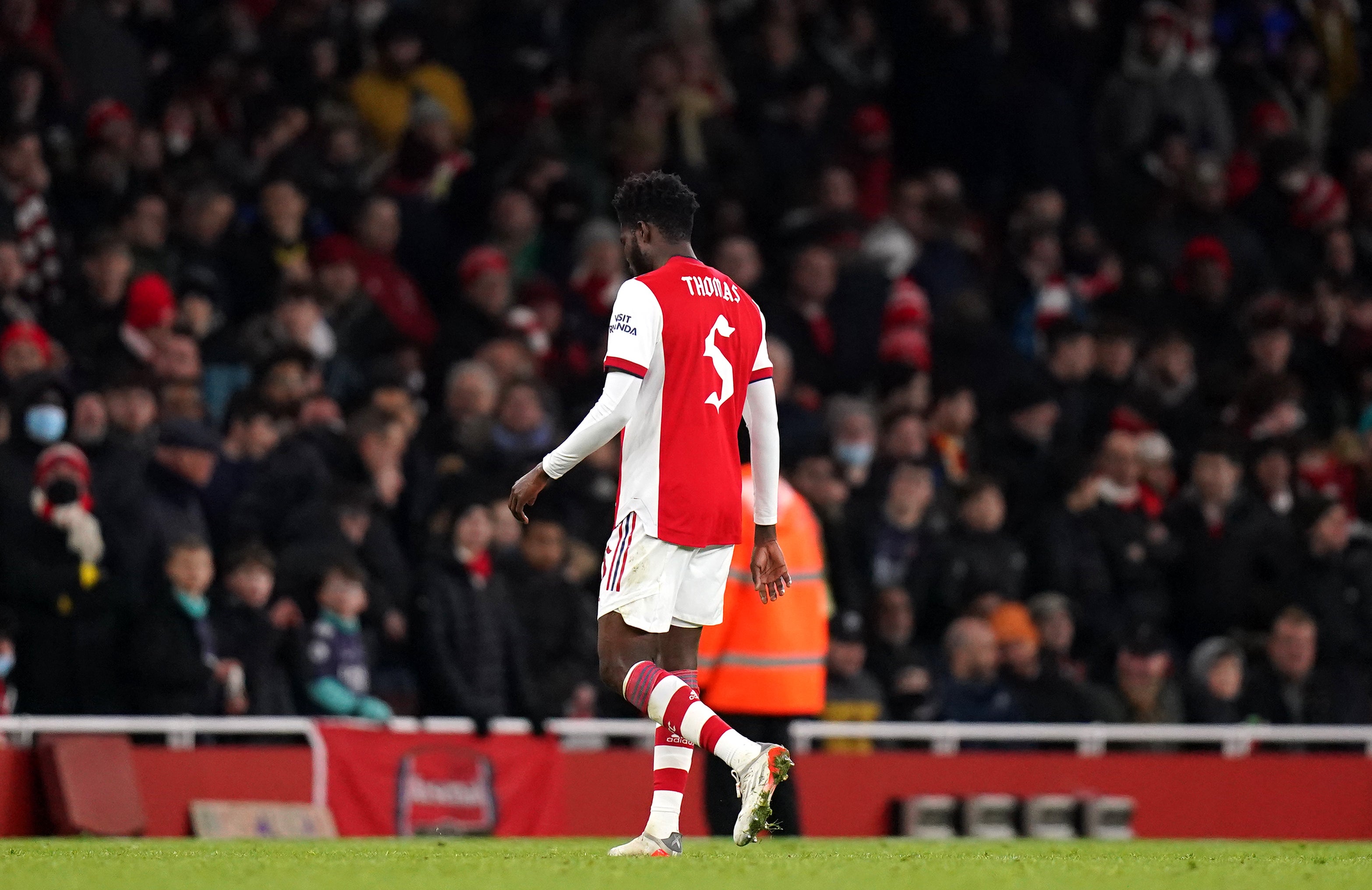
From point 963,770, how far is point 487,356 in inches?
161

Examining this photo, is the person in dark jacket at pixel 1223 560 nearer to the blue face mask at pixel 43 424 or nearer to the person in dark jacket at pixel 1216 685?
the person in dark jacket at pixel 1216 685

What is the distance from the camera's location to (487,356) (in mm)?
15547

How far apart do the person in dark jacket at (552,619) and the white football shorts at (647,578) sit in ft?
17.0

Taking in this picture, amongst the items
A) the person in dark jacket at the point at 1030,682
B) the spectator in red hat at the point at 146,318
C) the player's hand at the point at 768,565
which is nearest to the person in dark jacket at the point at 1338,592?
the person in dark jacket at the point at 1030,682

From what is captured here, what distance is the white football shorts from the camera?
27.7ft

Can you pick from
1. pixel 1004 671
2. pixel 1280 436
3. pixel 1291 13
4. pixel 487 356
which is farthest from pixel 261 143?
pixel 1291 13

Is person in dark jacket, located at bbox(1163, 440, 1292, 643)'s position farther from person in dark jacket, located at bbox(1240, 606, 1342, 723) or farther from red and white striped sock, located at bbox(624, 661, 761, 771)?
red and white striped sock, located at bbox(624, 661, 761, 771)

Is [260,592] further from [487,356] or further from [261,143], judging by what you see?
[261,143]

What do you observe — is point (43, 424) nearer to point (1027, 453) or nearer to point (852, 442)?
point (852, 442)

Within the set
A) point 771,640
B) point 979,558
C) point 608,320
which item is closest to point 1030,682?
point 979,558

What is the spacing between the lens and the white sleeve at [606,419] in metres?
8.25

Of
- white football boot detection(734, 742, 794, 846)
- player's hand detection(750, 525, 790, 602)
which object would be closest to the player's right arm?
player's hand detection(750, 525, 790, 602)

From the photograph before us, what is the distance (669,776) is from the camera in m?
8.52

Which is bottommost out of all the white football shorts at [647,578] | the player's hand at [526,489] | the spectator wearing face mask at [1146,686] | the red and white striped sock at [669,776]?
the spectator wearing face mask at [1146,686]
